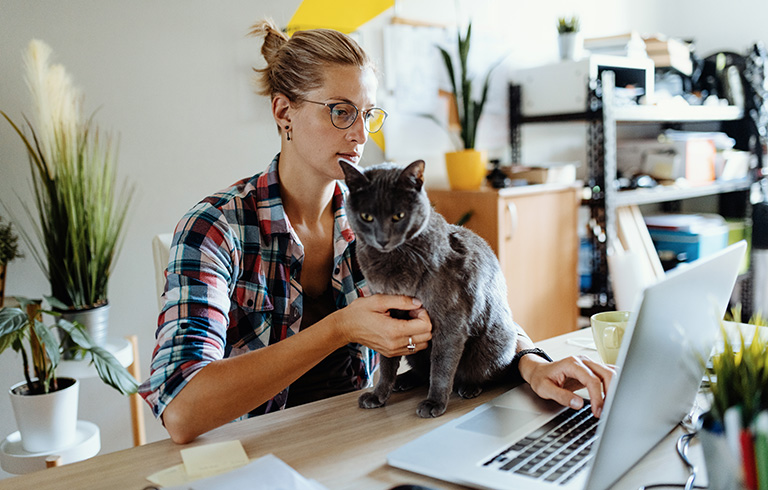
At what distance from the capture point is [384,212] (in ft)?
3.17

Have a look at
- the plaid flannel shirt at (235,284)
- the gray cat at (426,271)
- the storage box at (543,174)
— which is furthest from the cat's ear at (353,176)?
the storage box at (543,174)

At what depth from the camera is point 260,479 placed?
2.39ft

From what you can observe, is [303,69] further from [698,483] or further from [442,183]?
[442,183]

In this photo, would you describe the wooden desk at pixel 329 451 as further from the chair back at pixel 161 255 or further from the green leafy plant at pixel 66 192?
the green leafy plant at pixel 66 192

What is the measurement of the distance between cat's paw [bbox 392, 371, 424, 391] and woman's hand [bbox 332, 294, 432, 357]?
0.11 m

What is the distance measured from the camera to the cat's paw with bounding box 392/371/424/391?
3.59ft

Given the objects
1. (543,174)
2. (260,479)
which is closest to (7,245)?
(260,479)

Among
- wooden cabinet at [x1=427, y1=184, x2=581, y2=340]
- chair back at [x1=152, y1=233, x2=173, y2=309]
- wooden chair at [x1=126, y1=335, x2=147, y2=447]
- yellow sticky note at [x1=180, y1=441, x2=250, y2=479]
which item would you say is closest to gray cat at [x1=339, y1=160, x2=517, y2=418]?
yellow sticky note at [x1=180, y1=441, x2=250, y2=479]

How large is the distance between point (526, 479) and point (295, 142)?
854mm

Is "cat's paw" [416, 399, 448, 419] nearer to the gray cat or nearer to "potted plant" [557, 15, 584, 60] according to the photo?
the gray cat

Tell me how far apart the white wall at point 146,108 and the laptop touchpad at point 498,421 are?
1585 mm

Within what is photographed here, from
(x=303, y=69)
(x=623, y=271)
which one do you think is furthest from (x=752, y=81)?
(x=303, y=69)

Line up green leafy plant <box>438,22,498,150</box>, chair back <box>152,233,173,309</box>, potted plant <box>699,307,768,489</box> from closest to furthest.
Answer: potted plant <box>699,307,768,489</box> < chair back <box>152,233,173,309</box> < green leafy plant <box>438,22,498,150</box>

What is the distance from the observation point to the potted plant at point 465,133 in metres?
2.64
